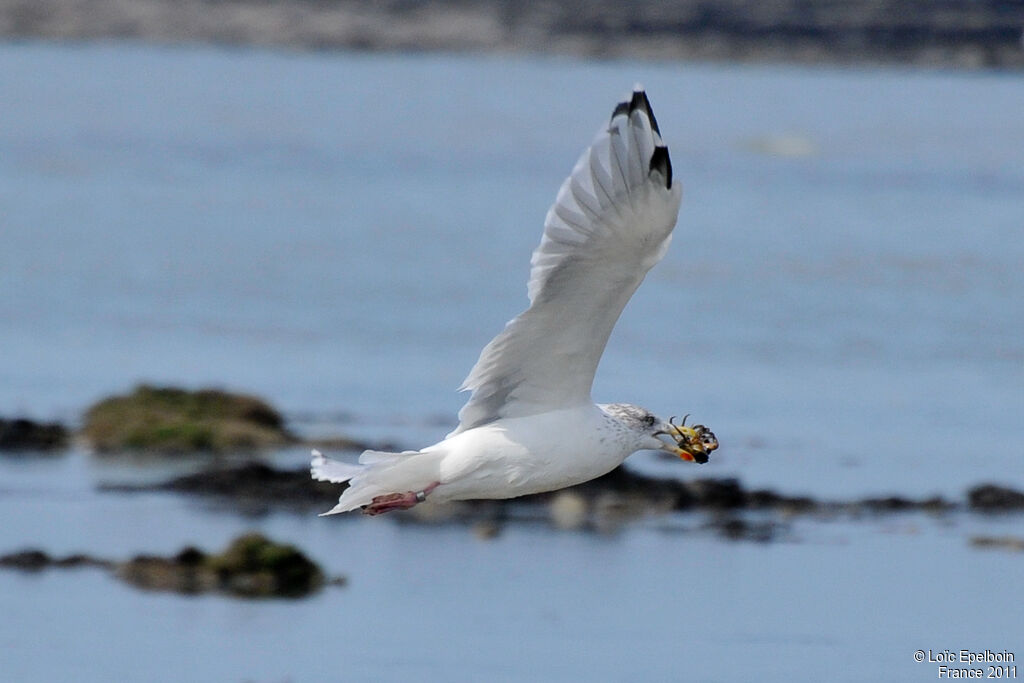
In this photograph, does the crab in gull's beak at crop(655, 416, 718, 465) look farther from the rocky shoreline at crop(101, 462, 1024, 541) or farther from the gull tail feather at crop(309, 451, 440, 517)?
the rocky shoreline at crop(101, 462, 1024, 541)

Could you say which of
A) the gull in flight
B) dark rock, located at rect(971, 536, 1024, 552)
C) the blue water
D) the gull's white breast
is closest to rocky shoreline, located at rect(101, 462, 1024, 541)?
the blue water

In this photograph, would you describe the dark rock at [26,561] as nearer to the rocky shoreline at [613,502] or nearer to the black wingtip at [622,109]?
the rocky shoreline at [613,502]

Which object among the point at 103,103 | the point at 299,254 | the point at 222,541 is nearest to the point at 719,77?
the point at 103,103

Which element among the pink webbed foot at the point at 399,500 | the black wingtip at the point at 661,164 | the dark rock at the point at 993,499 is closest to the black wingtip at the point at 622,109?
the black wingtip at the point at 661,164

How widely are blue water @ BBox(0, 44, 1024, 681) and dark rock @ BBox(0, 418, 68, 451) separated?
45cm

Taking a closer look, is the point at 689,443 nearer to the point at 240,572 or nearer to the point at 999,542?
the point at 240,572

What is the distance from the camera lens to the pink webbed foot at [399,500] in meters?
8.84

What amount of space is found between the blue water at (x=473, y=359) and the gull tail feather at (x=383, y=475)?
15.6 ft

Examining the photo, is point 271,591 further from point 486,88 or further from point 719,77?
point 719,77

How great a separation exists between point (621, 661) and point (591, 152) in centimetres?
654

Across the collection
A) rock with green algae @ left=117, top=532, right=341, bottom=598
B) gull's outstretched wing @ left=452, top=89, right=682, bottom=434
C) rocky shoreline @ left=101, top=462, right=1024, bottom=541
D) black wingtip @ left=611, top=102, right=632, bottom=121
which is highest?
black wingtip @ left=611, top=102, right=632, bottom=121

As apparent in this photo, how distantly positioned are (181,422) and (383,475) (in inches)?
428

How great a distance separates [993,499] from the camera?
17.9 meters

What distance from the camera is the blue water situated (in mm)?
14422
